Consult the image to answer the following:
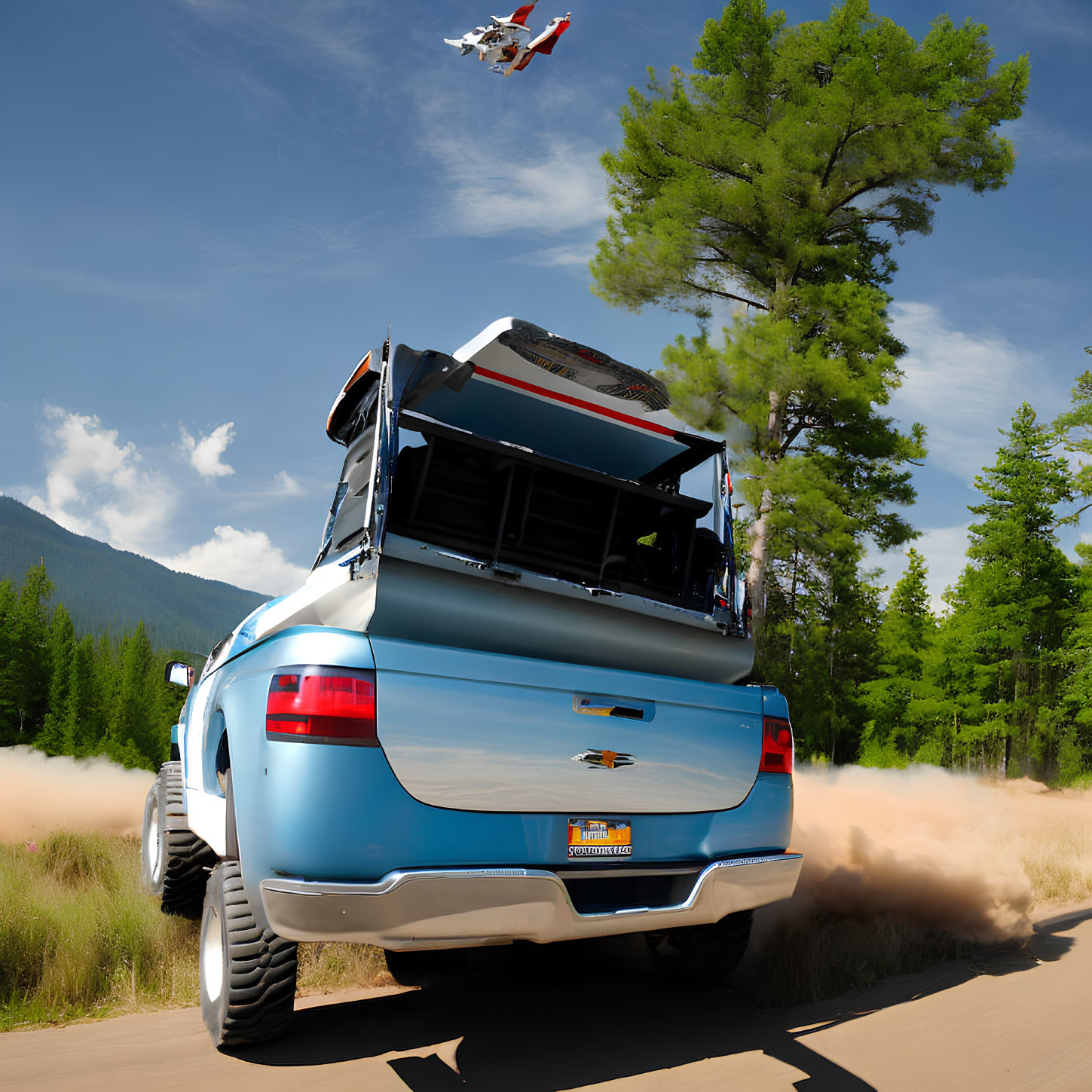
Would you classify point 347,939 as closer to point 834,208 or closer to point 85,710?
point 834,208

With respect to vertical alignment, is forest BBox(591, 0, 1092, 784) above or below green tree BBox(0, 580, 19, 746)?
above

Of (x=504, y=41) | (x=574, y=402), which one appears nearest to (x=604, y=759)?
(x=574, y=402)

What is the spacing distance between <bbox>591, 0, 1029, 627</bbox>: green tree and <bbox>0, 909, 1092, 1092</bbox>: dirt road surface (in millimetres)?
14055

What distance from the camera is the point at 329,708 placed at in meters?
3.02

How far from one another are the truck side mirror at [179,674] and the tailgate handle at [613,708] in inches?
162

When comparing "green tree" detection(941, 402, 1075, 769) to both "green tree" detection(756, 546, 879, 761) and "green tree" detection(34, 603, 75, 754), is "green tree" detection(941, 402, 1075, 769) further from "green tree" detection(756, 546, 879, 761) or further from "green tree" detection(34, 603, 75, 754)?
"green tree" detection(34, 603, 75, 754)

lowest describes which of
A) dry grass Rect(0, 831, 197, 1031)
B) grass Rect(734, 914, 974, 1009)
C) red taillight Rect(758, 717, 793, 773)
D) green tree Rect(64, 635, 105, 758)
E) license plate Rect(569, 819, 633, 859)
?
green tree Rect(64, 635, 105, 758)

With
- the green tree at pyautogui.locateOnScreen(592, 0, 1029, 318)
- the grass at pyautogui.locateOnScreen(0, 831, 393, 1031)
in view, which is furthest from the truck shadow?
the green tree at pyautogui.locateOnScreen(592, 0, 1029, 318)

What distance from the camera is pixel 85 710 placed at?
57094 mm

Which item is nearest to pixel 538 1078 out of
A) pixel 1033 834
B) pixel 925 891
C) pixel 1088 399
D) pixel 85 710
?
pixel 925 891

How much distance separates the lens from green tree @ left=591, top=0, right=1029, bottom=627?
19.0 meters

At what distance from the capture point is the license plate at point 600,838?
3.37 meters

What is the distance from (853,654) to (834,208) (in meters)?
18.6

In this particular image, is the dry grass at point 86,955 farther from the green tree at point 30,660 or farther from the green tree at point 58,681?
the green tree at point 30,660
